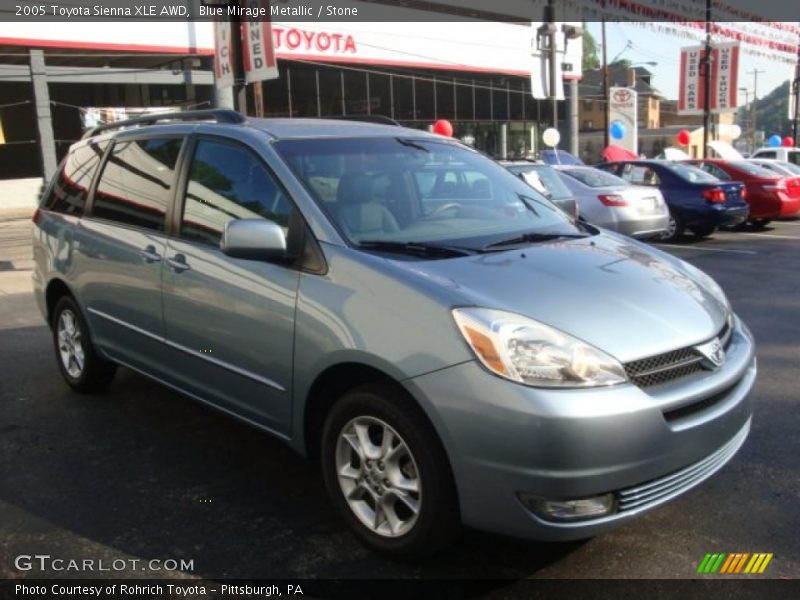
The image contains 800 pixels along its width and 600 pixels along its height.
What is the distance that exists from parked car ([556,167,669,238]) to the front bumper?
861cm

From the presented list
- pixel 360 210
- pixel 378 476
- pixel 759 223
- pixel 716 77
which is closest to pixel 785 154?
pixel 759 223

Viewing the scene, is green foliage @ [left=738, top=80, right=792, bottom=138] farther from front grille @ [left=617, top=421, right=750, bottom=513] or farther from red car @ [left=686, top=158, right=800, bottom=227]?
front grille @ [left=617, top=421, right=750, bottom=513]

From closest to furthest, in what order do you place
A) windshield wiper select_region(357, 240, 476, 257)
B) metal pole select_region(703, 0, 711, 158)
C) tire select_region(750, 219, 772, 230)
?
windshield wiper select_region(357, 240, 476, 257) < tire select_region(750, 219, 772, 230) < metal pole select_region(703, 0, 711, 158)

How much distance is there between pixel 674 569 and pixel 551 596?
20.5 inches

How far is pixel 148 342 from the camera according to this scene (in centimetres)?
408

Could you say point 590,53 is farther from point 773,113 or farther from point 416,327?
point 416,327

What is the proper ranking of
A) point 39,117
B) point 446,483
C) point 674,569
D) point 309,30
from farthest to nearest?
point 309,30 → point 39,117 → point 674,569 → point 446,483

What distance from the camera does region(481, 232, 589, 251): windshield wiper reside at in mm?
3336

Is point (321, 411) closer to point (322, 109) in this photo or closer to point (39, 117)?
point (39, 117)

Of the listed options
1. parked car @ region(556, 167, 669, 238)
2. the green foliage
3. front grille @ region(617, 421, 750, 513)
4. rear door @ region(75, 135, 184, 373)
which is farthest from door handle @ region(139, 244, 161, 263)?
the green foliage

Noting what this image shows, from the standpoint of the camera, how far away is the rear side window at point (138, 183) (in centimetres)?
405

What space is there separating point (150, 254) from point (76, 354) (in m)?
1.42

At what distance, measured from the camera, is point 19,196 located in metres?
22.2

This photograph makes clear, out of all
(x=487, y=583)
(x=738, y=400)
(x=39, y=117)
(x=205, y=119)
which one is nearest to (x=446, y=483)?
(x=487, y=583)
